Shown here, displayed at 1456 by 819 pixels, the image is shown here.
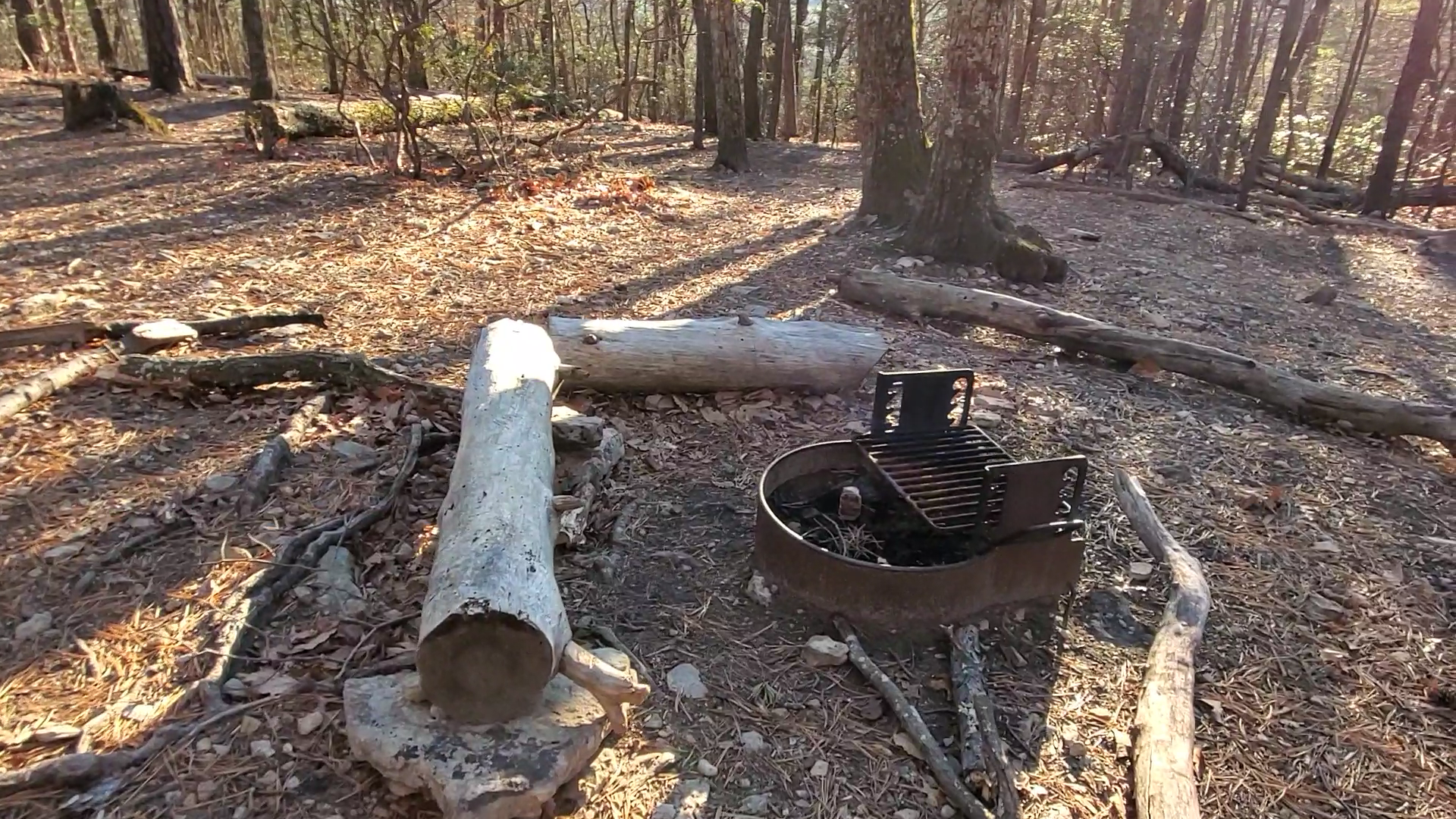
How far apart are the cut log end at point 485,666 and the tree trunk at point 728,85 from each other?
32.9 ft

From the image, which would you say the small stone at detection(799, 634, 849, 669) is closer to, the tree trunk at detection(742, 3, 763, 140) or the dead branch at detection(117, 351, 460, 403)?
the dead branch at detection(117, 351, 460, 403)

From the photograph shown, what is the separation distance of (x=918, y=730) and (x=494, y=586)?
1.35 meters

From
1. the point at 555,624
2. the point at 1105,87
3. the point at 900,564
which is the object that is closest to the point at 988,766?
the point at 900,564

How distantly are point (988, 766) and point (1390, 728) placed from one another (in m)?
1.44

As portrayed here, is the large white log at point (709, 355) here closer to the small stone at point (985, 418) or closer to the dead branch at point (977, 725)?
the small stone at point (985, 418)

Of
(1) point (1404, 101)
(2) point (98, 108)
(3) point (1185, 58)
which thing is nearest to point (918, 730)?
(1) point (1404, 101)

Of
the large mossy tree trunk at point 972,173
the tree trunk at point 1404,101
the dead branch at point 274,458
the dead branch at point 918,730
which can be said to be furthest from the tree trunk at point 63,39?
the tree trunk at point 1404,101

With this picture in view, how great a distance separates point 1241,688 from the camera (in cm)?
280

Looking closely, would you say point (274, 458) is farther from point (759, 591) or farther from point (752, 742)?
point (752, 742)

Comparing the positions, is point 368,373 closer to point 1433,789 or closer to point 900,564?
point 900,564

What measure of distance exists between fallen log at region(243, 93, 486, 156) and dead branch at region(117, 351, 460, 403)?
5.10m

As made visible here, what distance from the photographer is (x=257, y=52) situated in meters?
11.3

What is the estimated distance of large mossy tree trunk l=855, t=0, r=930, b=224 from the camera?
803cm

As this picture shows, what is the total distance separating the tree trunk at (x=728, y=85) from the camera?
1070cm
